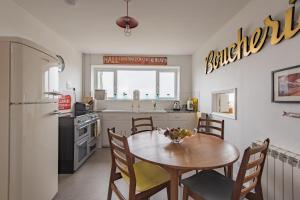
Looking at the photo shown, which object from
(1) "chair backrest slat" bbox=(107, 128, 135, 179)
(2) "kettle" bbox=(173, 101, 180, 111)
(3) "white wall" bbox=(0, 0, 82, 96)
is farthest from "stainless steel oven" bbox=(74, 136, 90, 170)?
(2) "kettle" bbox=(173, 101, 180, 111)

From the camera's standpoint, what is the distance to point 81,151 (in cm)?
289

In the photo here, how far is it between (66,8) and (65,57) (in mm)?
1376

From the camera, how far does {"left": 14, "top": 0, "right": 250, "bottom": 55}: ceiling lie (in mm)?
2020

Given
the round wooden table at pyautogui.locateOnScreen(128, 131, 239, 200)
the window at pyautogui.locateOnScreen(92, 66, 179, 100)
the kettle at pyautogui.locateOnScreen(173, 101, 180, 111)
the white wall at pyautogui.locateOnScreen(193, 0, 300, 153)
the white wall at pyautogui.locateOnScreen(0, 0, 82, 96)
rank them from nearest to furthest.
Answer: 1. the round wooden table at pyautogui.locateOnScreen(128, 131, 239, 200)
2. the white wall at pyautogui.locateOnScreen(193, 0, 300, 153)
3. the white wall at pyautogui.locateOnScreen(0, 0, 82, 96)
4. the kettle at pyautogui.locateOnScreen(173, 101, 180, 111)
5. the window at pyautogui.locateOnScreen(92, 66, 179, 100)

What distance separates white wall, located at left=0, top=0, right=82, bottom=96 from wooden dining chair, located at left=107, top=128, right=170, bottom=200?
1837 millimetres

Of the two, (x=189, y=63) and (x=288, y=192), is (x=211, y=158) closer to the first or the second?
(x=288, y=192)

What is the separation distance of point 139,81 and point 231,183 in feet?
11.8

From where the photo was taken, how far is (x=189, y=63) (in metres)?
4.40

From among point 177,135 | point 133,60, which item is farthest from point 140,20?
point 133,60

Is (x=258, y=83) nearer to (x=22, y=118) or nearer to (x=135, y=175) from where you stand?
(x=135, y=175)

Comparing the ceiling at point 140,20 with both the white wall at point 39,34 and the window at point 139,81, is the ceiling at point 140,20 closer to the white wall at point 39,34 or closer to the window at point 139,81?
the white wall at point 39,34

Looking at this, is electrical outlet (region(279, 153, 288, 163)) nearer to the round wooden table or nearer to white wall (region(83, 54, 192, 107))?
the round wooden table

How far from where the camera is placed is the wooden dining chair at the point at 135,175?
1.25m

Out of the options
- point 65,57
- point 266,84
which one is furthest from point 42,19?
point 266,84
